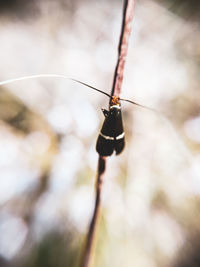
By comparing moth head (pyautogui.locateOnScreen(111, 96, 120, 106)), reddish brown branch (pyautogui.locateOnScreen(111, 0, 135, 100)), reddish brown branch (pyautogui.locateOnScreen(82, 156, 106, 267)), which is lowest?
reddish brown branch (pyautogui.locateOnScreen(82, 156, 106, 267))

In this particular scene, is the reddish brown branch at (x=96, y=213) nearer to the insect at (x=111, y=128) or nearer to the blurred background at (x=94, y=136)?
the insect at (x=111, y=128)

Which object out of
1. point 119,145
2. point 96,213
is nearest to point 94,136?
point 96,213

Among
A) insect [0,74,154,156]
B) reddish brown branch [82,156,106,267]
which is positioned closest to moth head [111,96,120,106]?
insect [0,74,154,156]

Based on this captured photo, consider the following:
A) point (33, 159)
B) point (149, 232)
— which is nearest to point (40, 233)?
point (33, 159)

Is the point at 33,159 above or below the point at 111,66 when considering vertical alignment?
below

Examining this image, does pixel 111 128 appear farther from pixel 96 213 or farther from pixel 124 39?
pixel 96 213

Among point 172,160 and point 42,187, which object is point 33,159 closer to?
point 42,187

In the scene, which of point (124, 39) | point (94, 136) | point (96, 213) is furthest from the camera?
point (94, 136)

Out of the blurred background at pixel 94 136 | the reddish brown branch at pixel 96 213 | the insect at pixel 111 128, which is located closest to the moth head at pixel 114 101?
the insect at pixel 111 128

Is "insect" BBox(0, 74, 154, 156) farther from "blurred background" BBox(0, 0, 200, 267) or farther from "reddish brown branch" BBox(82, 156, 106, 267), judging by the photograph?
"blurred background" BBox(0, 0, 200, 267)
